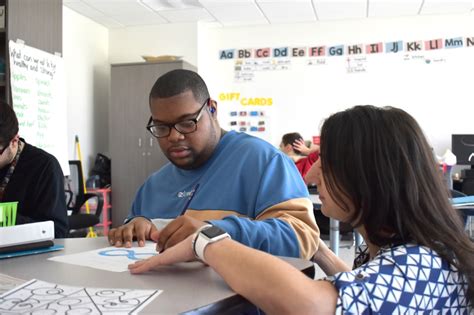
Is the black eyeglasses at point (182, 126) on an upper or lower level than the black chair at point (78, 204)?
upper

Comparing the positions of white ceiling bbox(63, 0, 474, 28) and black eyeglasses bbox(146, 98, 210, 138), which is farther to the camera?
white ceiling bbox(63, 0, 474, 28)

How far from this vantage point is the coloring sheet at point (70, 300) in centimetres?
73

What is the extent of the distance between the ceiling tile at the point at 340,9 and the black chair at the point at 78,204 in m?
3.04

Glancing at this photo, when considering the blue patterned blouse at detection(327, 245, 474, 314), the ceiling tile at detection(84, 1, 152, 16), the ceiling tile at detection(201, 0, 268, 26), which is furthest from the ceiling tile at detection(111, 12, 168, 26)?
the blue patterned blouse at detection(327, 245, 474, 314)

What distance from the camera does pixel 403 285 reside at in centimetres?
79

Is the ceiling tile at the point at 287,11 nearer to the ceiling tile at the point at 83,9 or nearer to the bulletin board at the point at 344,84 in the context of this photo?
the bulletin board at the point at 344,84

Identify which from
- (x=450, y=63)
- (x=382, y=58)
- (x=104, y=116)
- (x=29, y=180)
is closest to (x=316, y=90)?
(x=382, y=58)

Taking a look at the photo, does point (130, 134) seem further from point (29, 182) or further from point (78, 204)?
point (29, 182)

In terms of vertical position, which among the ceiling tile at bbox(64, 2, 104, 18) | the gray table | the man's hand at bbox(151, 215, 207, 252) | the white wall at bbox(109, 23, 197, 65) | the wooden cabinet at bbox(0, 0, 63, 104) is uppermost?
the ceiling tile at bbox(64, 2, 104, 18)

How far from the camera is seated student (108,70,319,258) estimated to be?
118 centimetres

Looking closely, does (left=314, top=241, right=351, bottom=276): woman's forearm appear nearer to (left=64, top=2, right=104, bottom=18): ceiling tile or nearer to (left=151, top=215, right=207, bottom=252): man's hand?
(left=151, top=215, right=207, bottom=252): man's hand

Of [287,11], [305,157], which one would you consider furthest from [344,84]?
[305,157]

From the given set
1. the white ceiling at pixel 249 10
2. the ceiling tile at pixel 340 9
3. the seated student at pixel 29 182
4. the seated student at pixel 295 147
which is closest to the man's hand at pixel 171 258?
the seated student at pixel 29 182

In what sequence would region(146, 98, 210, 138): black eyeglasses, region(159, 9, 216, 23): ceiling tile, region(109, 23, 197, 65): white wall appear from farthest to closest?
region(109, 23, 197, 65): white wall < region(159, 9, 216, 23): ceiling tile < region(146, 98, 210, 138): black eyeglasses
